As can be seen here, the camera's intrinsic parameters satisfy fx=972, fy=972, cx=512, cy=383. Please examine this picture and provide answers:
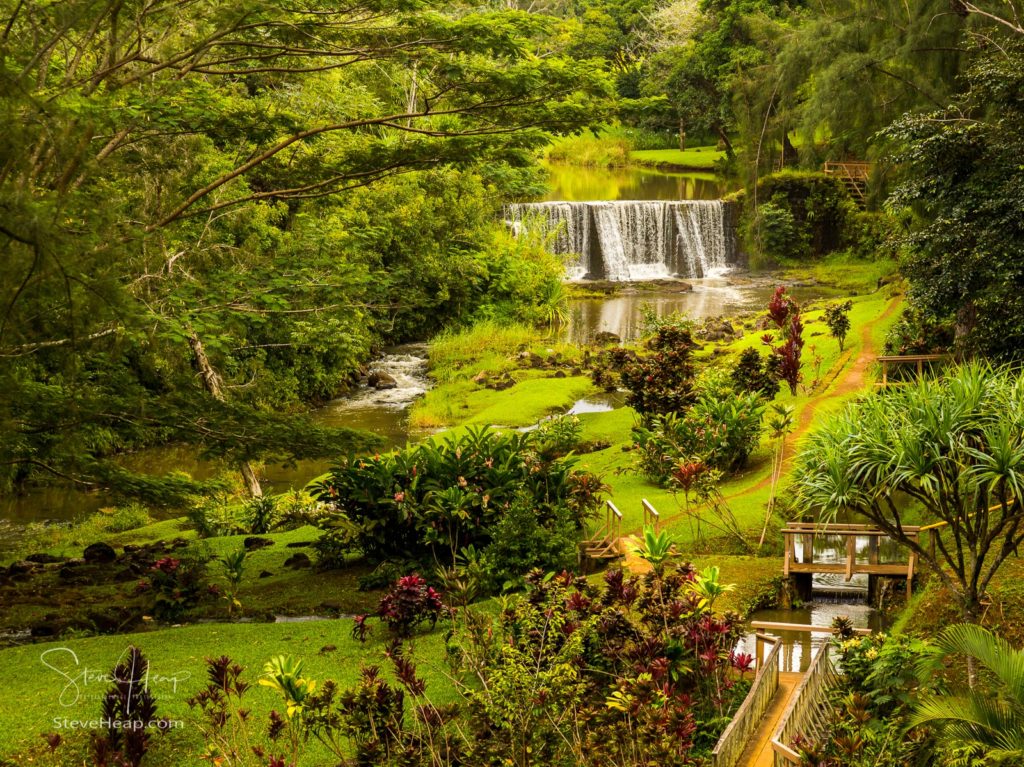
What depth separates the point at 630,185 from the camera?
151ft

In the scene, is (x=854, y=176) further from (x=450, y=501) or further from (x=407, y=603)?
(x=407, y=603)

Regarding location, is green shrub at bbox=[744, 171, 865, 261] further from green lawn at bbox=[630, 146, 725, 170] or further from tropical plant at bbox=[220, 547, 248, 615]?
tropical plant at bbox=[220, 547, 248, 615]

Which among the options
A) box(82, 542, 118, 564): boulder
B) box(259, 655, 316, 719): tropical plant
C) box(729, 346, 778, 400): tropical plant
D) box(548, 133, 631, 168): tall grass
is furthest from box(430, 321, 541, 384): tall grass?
box(548, 133, 631, 168): tall grass

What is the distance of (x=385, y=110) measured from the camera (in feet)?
92.4

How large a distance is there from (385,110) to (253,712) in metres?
23.9

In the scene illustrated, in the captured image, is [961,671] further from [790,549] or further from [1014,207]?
[1014,207]

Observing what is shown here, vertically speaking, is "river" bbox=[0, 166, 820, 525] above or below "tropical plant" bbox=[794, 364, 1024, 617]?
below

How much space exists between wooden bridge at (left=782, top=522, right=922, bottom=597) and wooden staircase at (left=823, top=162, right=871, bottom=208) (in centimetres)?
2986

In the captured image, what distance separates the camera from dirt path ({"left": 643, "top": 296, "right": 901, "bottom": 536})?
12031mm

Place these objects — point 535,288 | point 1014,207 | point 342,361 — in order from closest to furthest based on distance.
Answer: point 1014,207 < point 342,361 < point 535,288

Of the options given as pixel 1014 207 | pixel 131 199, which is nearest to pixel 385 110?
pixel 131 199

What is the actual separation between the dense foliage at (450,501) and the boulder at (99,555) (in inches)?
109

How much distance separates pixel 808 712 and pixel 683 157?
48.9m

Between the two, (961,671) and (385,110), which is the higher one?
(385,110)
